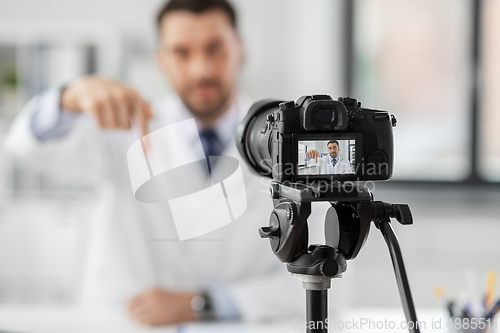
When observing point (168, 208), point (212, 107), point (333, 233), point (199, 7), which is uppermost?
point (199, 7)

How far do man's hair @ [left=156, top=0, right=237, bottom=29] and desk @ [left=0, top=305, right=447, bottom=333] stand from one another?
2.21ft

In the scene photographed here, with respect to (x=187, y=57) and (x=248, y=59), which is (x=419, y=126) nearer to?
(x=248, y=59)

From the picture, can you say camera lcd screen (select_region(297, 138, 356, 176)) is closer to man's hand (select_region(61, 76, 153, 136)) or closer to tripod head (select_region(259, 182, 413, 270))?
tripod head (select_region(259, 182, 413, 270))

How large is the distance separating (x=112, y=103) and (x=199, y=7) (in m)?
0.44

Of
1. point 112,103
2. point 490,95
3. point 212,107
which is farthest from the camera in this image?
point 490,95

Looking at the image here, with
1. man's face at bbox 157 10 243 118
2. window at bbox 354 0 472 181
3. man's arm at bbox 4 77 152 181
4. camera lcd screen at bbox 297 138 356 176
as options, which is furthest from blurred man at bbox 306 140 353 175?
window at bbox 354 0 472 181

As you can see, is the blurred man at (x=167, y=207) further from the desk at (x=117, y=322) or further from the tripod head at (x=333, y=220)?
the tripod head at (x=333, y=220)

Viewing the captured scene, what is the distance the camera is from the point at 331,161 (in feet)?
1.53

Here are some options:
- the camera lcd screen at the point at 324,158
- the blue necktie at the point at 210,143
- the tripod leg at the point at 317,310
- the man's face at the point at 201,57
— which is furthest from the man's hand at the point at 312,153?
the man's face at the point at 201,57

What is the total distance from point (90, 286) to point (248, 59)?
1.21 meters

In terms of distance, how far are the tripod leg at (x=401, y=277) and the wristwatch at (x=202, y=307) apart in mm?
601

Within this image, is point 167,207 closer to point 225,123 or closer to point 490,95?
point 225,123

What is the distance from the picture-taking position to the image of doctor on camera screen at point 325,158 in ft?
1.51

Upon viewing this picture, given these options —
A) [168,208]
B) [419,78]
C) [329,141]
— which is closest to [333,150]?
[329,141]
